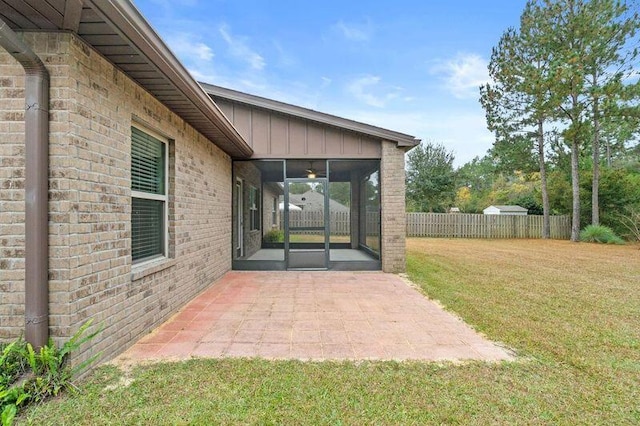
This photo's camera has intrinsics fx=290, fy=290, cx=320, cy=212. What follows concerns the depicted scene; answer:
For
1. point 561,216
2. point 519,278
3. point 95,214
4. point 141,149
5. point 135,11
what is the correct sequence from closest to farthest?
point 135,11, point 95,214, point 141,149, point 519,278, point 561,216

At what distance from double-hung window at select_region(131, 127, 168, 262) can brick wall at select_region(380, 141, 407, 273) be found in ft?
15.0

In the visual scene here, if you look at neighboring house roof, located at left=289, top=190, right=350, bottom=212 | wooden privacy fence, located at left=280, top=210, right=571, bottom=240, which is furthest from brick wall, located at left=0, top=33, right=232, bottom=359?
wooden privacy fence, located at left=280, top=210, right=571, bottom=240

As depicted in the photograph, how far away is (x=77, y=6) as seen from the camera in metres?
1.94

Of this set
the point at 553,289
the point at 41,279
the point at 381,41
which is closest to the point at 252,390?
the point at 41,279

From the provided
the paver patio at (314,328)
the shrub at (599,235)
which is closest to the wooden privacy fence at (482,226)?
the shrub at (599,235)

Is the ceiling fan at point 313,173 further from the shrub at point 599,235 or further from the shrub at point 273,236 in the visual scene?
the shrub at point 599,235

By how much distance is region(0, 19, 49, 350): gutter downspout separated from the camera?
7.11 feet

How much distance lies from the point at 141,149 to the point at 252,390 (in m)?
2.96

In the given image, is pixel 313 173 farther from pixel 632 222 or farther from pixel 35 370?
pixel 632 222

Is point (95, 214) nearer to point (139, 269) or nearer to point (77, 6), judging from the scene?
point (139, 269)

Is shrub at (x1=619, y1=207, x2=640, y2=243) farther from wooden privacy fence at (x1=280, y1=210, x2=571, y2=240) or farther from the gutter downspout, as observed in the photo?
the gutter downspout

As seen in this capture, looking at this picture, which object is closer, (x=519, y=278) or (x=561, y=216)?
(x=519, y=278)

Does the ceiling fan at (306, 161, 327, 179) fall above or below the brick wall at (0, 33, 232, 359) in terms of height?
above

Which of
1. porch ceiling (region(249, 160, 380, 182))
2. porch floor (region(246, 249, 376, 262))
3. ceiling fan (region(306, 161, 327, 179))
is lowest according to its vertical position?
porch floor (region(246, 249, 376, 262))
